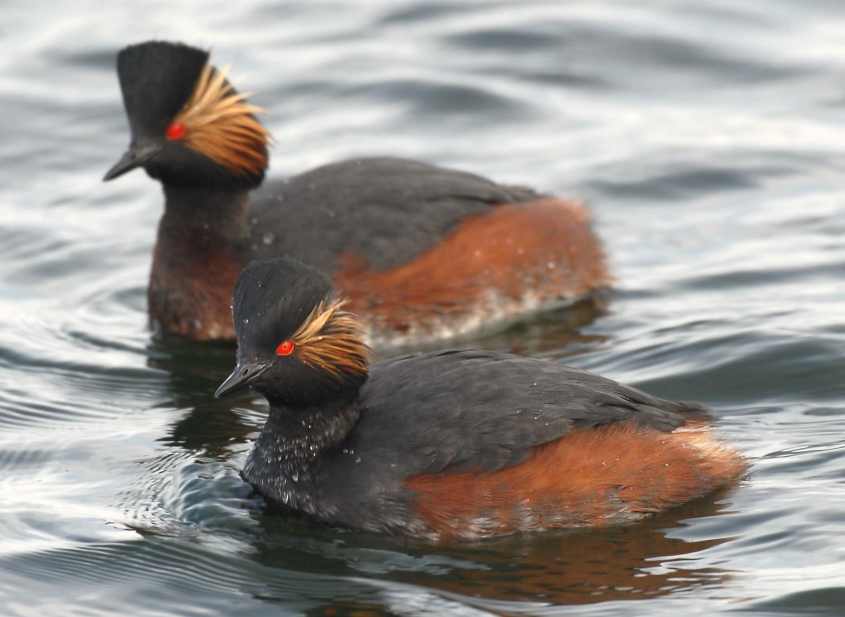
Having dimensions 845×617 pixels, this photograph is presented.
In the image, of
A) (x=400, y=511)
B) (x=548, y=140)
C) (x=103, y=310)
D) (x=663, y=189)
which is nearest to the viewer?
(x=400, y=511)

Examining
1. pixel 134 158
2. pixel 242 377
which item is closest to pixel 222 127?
pixel 134 158

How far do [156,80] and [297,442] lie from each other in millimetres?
3720

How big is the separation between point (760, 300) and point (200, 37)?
8.36 meters

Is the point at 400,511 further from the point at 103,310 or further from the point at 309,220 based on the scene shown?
the point at 103,310

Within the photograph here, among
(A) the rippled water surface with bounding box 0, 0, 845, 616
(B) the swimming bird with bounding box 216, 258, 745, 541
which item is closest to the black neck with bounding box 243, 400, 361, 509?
(B) the swimming bird with bounding box 216, 258, 745, 541

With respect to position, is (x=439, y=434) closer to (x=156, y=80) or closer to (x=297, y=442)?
(x=297, y=442)

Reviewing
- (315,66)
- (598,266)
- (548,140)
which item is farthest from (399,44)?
(598,266)

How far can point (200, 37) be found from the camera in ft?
60.9

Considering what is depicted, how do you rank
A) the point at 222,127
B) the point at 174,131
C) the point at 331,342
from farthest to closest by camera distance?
the point at 222,127, the point at 174,131, the point at 331,342

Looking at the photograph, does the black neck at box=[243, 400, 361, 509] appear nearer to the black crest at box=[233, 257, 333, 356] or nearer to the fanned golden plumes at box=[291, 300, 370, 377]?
the fanned golden plumes at box=[291, 300, 370, 377]

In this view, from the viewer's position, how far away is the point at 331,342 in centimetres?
888

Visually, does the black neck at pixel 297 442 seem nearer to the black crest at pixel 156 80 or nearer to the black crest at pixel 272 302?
the black crest at pixel 272 302

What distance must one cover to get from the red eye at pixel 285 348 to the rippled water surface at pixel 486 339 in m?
0.88

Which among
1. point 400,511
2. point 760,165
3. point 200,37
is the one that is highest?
point 200,37
